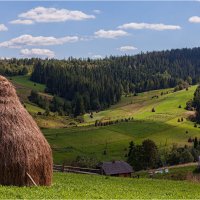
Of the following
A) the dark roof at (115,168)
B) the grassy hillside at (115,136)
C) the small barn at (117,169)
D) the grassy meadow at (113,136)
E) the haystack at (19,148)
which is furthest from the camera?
the grassy hillside at (115,136)

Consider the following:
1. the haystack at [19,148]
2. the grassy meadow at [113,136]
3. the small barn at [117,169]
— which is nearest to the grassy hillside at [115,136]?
the grassy meadow at [113,136]

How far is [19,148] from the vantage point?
91.6 feet

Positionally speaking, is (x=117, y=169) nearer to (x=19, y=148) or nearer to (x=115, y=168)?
(x=115, y=168)

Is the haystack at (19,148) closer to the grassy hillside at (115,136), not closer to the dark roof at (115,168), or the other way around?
the dark roof at (115,168)

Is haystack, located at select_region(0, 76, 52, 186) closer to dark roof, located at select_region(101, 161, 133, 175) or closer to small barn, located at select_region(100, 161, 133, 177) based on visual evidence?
dark roof, located at select_region(101, 161, 133, 175)

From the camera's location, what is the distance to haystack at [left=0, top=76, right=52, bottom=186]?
27344 mm

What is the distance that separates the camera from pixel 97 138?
143500 millimetres

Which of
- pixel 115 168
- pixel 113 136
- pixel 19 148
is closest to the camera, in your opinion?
pixel 19 148

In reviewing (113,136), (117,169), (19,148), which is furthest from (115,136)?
(19,148)

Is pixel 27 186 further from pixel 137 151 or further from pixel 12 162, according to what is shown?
pixel 137 151

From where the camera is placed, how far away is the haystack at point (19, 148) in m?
27.3

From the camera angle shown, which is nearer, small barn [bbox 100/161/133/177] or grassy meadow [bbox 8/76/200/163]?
small barn [bbox 100/161/133/177]

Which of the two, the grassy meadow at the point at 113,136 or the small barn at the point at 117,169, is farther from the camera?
the grassy meadow at the point at 113,136

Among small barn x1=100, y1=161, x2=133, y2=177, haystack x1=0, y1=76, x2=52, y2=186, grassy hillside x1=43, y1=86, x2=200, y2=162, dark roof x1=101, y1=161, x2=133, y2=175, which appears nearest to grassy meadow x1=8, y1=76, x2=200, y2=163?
grassy hillside x1=43, y1=86, x2=200, y2=162
